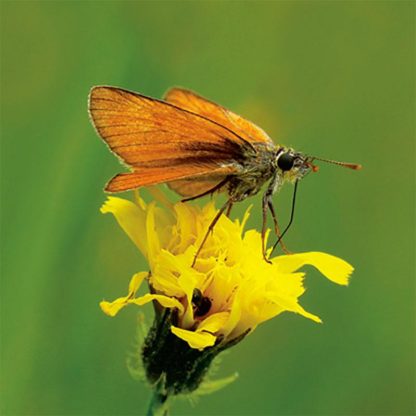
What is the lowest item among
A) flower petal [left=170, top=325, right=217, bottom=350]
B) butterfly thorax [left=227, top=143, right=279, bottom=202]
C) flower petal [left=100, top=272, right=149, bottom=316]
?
flower petal [left=170, top=325, right=217, bottom=350]

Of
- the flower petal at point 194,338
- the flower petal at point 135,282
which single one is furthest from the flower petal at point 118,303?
the flower petal at point 194,338

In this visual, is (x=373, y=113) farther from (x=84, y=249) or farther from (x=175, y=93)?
(x=175, y=93)

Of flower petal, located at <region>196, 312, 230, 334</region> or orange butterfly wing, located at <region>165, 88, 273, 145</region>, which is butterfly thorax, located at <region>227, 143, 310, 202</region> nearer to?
orange butterfly wing, located at <region>165, 88, 273, 145</region>

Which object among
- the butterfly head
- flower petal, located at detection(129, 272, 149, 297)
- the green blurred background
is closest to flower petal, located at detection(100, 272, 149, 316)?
flower petal, located at detection(129, 272, 149, 297)

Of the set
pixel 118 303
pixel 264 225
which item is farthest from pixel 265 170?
pixel 118 303

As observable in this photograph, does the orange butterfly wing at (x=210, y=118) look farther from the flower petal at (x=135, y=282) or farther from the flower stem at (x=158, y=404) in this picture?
the flower stem at (x=158, y=404)
